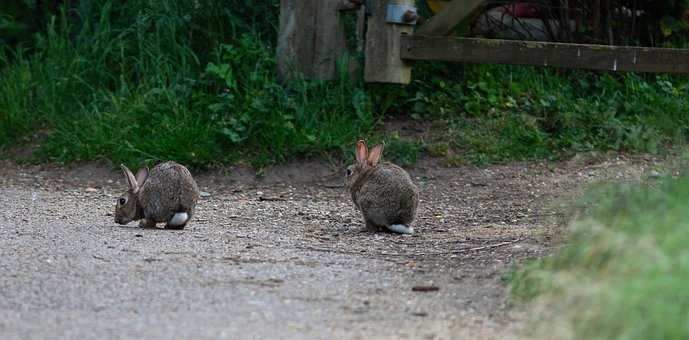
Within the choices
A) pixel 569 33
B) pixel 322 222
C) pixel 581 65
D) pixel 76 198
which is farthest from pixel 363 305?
pixel 569 33

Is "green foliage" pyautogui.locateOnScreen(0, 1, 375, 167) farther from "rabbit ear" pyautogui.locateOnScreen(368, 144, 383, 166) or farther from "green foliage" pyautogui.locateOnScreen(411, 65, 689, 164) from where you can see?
"rabbit ear" pyautogui.locateOnScreen(368, 144, 383, 166)

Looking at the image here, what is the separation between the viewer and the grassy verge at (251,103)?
10758 mm

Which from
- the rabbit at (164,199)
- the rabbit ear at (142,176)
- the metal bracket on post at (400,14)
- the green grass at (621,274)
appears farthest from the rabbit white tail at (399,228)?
the metal bracket on post at (400,14)

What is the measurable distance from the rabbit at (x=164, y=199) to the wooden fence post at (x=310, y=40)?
3.04 m

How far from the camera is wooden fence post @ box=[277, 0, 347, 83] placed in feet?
36.2

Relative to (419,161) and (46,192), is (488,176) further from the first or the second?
(46,192)

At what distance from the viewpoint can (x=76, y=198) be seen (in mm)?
9914

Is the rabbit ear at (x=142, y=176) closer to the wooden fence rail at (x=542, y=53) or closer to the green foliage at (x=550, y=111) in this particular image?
the wooden fence rail at (x=542, y=53)

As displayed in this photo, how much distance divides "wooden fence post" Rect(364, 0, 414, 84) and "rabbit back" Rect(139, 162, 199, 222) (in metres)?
2.91

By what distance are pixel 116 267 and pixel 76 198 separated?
11.8 feet

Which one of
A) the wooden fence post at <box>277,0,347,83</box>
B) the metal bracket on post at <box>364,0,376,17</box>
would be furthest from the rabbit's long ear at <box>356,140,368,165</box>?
the wooden fence post at <box>277,0,347,83</box>

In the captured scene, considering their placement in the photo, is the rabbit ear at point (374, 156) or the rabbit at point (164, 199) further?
the rabbit ear at point (374, 156)

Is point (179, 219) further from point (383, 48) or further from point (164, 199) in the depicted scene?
point (383, 48)

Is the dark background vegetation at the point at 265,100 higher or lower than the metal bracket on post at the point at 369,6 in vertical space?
lower
